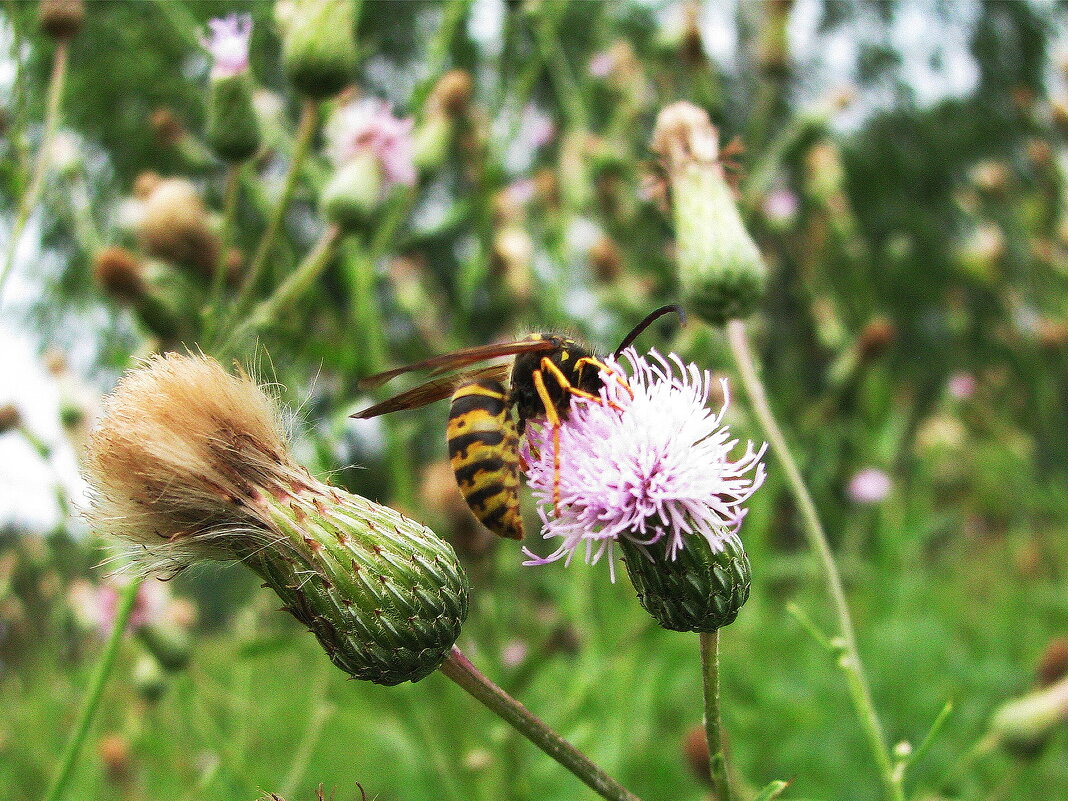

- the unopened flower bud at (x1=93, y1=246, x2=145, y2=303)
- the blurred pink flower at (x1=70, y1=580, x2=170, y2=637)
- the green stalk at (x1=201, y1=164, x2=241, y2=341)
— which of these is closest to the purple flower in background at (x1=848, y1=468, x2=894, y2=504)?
the blurred pink flower at (x1=70, y1=580, x2=170, y2=637)

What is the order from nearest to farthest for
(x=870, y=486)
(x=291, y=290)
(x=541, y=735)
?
(x=541, y=735)
(x=291, y=290)
(x=870, y=486)

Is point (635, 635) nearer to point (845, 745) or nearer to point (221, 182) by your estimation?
point (845, 745)

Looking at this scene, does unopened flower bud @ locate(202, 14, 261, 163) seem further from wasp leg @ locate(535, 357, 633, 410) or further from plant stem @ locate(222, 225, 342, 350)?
wasp leg @ locate(535, 357, 633, 410)

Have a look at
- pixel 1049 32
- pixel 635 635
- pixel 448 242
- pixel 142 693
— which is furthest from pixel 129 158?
pixel 1049 32

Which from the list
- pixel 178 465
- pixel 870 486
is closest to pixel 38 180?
pixel 178 465

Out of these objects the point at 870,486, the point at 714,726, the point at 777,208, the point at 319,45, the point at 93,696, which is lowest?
the point at 870,486

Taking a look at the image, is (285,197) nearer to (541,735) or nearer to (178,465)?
(178,465)

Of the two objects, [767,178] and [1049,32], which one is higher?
[767,178]

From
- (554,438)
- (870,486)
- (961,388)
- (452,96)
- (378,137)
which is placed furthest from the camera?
(961,388)
